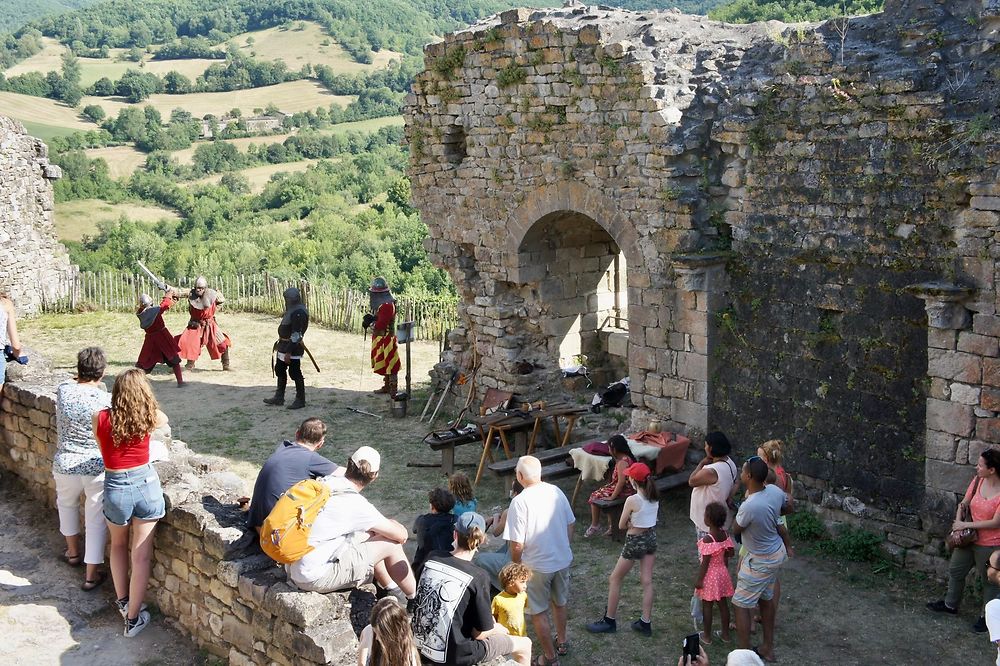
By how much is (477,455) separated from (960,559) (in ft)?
17.7

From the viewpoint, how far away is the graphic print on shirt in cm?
554

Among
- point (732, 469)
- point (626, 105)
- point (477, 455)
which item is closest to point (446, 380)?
point (477, 455)

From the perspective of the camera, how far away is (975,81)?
8.04 meters

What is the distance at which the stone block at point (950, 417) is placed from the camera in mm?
8000

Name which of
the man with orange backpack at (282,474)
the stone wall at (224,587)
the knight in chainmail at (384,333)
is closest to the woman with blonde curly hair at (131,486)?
the stone wall at (224,587)

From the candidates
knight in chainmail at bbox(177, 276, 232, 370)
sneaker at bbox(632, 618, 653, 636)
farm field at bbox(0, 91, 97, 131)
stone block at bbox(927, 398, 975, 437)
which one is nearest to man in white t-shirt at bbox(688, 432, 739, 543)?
sneaker at bbox(632, 618, 653, 636)

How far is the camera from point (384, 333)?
13617 millimetres

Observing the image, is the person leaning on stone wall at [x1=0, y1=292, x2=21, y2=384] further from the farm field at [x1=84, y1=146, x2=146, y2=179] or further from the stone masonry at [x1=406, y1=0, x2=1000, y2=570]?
the farm field at [x1=84, y1=146, x2=146, y2=179]

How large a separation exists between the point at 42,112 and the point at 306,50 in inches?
831

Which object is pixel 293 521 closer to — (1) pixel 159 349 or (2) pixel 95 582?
(2) pixel 95 582

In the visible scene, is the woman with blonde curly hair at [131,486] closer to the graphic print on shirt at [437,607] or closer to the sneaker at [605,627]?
the graphic print on shirt at [437,607]

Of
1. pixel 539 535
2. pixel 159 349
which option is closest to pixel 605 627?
pixel 539 535

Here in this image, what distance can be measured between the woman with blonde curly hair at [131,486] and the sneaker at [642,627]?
3.28 m

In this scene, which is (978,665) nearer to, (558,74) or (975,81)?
(975,81)
